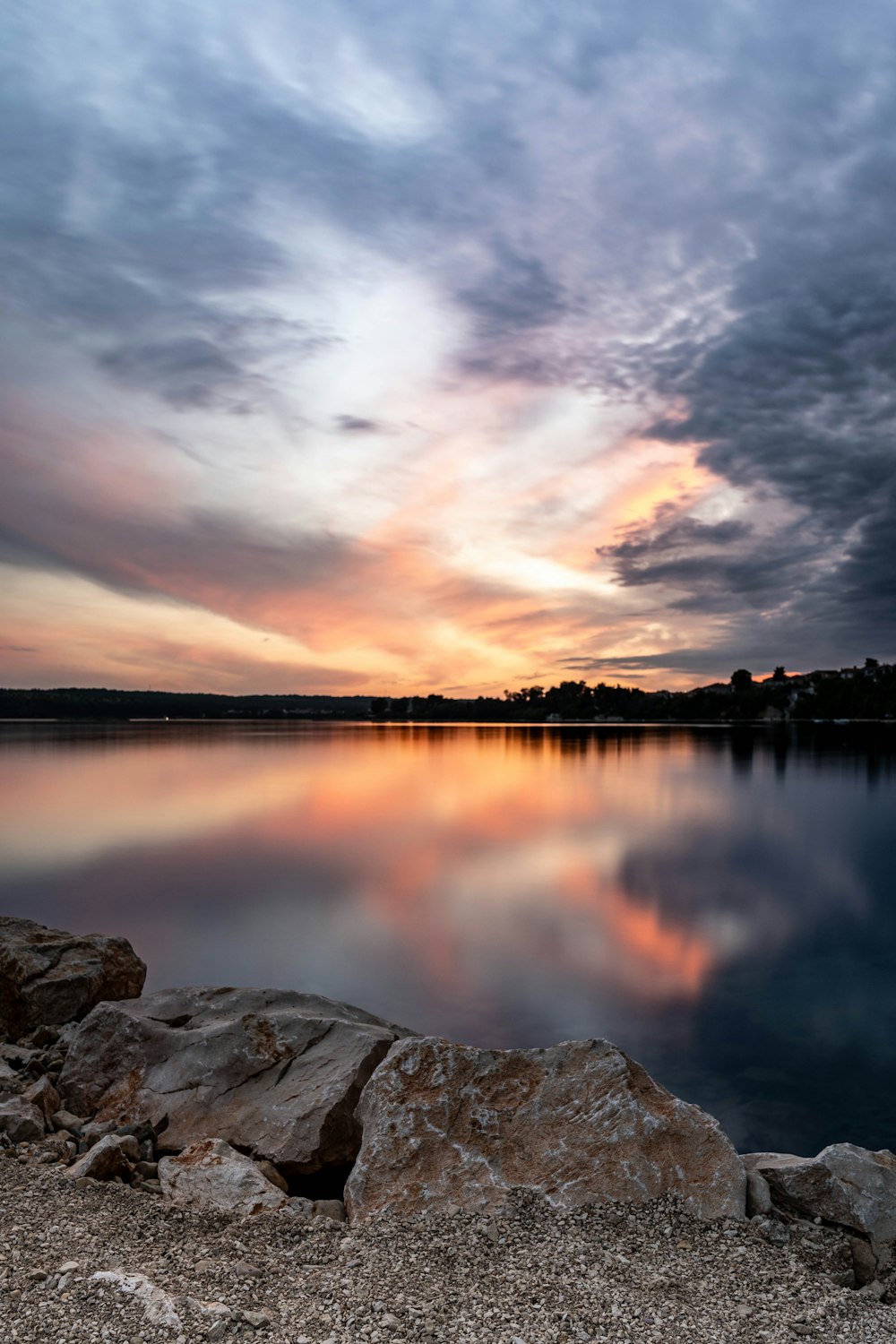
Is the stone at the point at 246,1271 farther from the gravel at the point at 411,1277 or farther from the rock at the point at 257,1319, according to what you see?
the rock at the point at 257,1319

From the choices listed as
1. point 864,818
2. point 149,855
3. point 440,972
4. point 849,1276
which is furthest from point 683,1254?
point 864,818

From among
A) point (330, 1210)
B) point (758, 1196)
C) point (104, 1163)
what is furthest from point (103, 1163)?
point (758, 1196)

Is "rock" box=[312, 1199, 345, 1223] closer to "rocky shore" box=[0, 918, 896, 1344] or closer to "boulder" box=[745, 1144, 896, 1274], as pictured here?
"rocky shore" box=[0, 918, 896, 1344]

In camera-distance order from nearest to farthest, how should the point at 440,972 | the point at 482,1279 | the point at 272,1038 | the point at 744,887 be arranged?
the point at 482,1279, the point at 272,1038, the point at 440,972, the point at 744,887

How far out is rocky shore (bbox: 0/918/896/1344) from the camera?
3.58 m

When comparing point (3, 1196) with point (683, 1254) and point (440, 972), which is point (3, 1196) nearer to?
point (683, 1254)

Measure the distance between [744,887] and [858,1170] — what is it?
12169mm

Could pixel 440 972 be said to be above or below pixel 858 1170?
below

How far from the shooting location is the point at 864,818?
25.1 meters

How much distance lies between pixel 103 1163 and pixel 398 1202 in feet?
6.10

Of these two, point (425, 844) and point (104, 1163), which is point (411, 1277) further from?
point (425, 844)

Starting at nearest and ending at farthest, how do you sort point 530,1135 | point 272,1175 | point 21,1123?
point 530,1135, point 272,1175, point 21,1123

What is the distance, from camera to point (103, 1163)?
493 centimetres

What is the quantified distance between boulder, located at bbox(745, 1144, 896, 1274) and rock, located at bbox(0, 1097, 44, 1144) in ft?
15.5
